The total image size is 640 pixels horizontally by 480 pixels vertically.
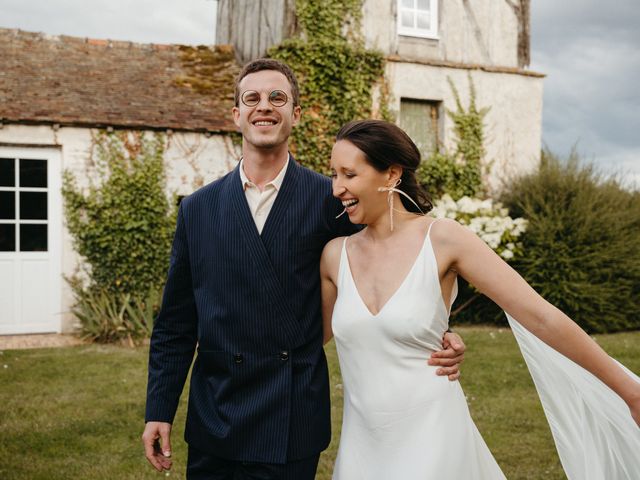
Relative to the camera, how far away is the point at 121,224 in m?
11.4

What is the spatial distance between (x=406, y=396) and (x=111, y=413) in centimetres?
490

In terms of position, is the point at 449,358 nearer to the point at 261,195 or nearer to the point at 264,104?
the point at 261,195

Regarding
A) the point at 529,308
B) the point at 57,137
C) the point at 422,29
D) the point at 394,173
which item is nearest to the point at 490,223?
the point at 422,29

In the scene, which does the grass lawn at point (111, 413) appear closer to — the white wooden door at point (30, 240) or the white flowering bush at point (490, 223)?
the white wooden door at point (30, 240)

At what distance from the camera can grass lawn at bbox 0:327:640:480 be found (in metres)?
5.30

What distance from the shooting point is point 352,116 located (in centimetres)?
1339

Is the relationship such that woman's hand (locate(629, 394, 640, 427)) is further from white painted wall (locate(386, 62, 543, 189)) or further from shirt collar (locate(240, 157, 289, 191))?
white painted wall (locate(386, 62, 543, 189))

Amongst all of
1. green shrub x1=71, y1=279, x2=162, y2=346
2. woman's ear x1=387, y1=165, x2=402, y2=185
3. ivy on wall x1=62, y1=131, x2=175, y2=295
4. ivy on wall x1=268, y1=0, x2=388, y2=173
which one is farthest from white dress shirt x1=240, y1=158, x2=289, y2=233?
ivy on wall x1=268, y1=0, x2=388, y2=173

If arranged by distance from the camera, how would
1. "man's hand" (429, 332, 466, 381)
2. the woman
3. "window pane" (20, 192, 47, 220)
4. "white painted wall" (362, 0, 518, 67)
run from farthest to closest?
"white painted wall" (362, 0, 518, 67), "window pane" (20, 192, 47, 220), "man's hand" (429, 332, 466, 381), the woman

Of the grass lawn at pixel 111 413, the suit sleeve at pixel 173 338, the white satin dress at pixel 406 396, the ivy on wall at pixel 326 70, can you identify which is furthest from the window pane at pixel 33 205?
the white satin dress at pixel 406 396

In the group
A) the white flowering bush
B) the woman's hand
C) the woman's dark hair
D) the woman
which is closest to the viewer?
the woman's hand

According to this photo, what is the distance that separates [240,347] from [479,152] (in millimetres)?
12444

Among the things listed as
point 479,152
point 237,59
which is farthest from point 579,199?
point 237,59

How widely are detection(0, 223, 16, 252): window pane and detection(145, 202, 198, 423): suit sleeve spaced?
923 centimetres
